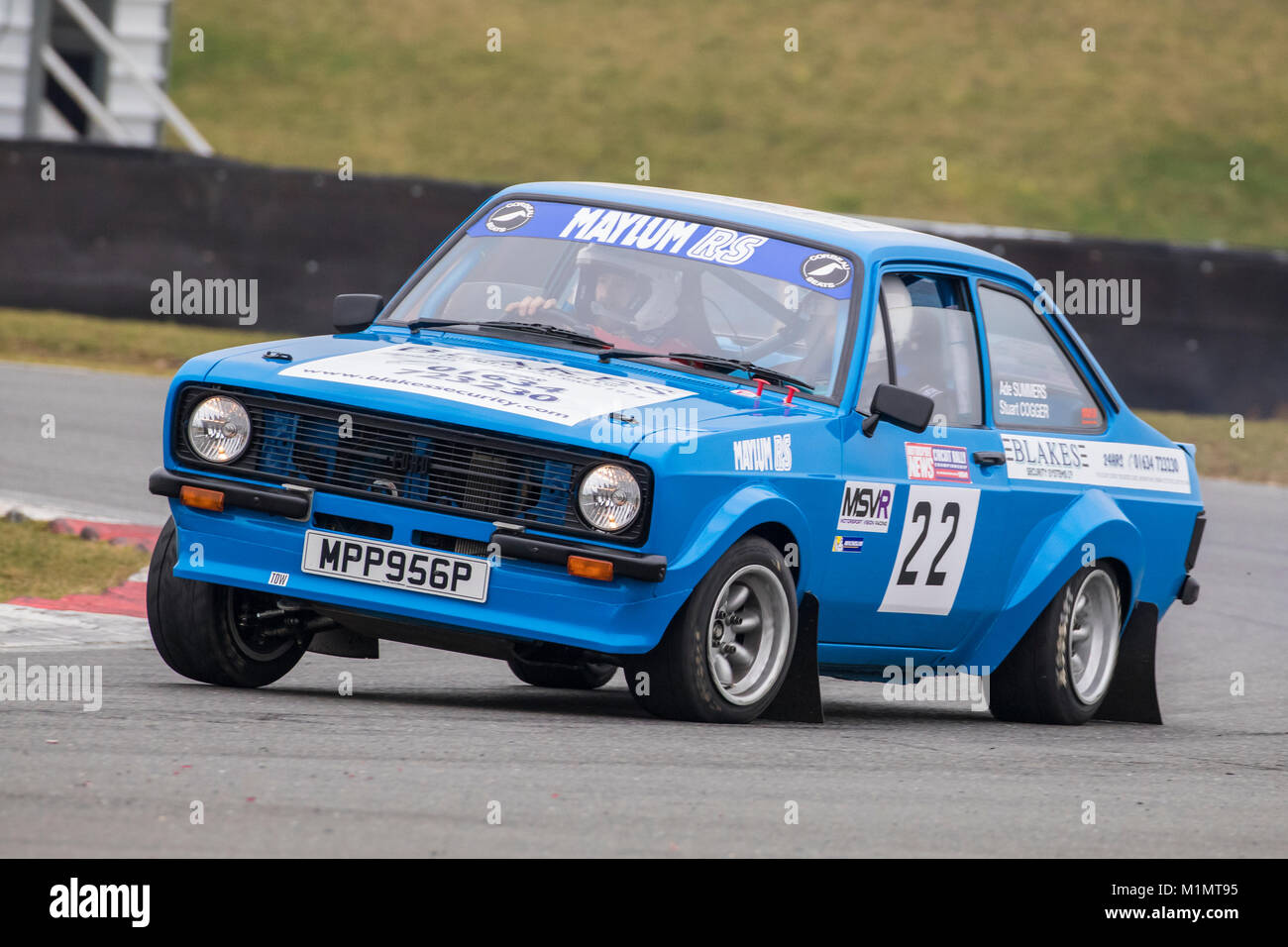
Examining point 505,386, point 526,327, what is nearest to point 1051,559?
point 526,327

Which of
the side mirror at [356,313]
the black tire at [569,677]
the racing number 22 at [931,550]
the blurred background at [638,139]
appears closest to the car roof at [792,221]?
the side mirror at [356,313]

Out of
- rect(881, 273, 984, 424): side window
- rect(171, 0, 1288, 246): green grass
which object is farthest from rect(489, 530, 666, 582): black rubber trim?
rect(171, 0, 1288, 246): green grass

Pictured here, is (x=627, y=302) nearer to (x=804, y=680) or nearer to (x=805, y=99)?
(x=804, y=680)

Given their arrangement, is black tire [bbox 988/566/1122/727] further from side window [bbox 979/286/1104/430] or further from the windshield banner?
the windshield banner

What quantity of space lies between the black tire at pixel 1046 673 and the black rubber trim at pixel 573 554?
229 centimetres

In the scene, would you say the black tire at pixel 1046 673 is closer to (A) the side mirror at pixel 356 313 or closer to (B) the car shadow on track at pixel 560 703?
(B) the car shadow on track at pixel 560 703

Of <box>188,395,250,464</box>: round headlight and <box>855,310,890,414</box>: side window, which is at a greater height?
<box>855,310,890,414</box>: side window

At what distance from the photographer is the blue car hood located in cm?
611

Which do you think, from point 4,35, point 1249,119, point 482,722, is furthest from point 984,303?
point 1249,119

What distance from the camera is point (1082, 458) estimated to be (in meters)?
7.95

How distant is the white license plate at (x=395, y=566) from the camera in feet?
20.1

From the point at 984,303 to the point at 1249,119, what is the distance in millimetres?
34268

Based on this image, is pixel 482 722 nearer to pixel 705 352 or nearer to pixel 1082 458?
pixel 705 352

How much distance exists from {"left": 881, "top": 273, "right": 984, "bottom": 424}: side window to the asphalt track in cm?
120
